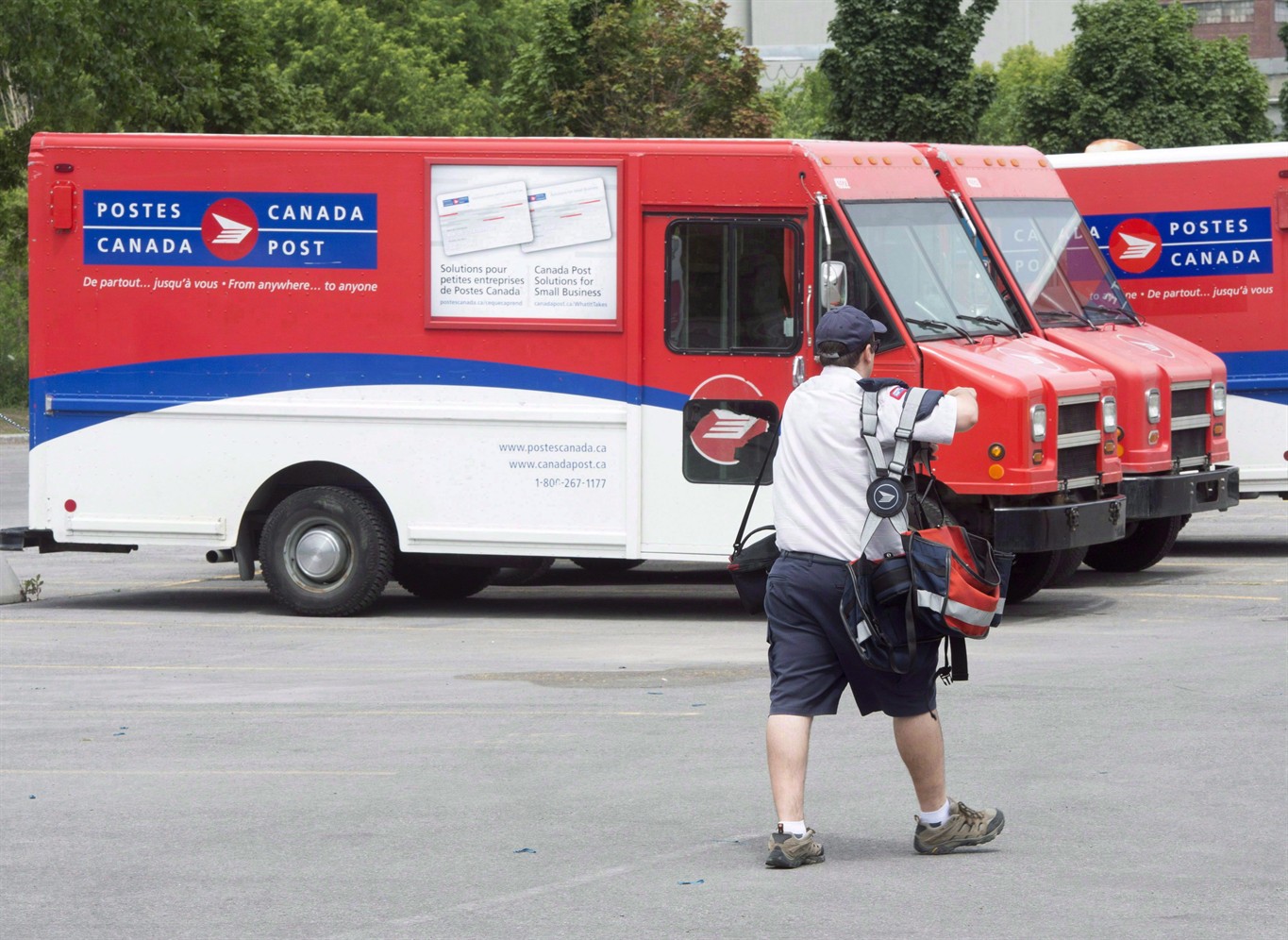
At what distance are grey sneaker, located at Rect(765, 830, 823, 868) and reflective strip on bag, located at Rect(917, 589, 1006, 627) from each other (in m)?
0.79

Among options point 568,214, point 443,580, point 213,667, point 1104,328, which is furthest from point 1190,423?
point 213,667

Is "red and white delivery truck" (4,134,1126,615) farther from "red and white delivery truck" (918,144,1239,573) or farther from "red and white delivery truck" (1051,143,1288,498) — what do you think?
"red and white delivery truck" (1051,143,1288,498)

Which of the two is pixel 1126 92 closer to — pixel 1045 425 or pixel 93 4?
pixel 93 4

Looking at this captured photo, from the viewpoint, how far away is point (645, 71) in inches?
1267

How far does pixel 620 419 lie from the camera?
13.0m

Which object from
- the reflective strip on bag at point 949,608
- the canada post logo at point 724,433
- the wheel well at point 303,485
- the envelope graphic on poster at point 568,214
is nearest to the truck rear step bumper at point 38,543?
the wheel well at point 303,485

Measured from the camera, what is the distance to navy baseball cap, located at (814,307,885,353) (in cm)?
687

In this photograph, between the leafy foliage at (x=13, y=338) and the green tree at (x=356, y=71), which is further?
the green tree at (x=356, y=71)

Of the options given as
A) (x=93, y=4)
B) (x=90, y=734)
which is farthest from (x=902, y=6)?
(x=90, y=734)

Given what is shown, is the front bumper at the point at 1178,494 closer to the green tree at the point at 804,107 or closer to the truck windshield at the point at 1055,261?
the truck windshield at the point at 1055,261

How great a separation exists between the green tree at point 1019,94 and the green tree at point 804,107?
4.69 metres

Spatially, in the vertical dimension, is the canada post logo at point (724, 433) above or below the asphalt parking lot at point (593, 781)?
above

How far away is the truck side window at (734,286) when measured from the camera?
12.7 meters

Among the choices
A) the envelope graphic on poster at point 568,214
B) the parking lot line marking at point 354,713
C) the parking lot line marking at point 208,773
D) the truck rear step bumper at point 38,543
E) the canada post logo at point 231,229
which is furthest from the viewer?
the truck rear step bumper at point 38,543
